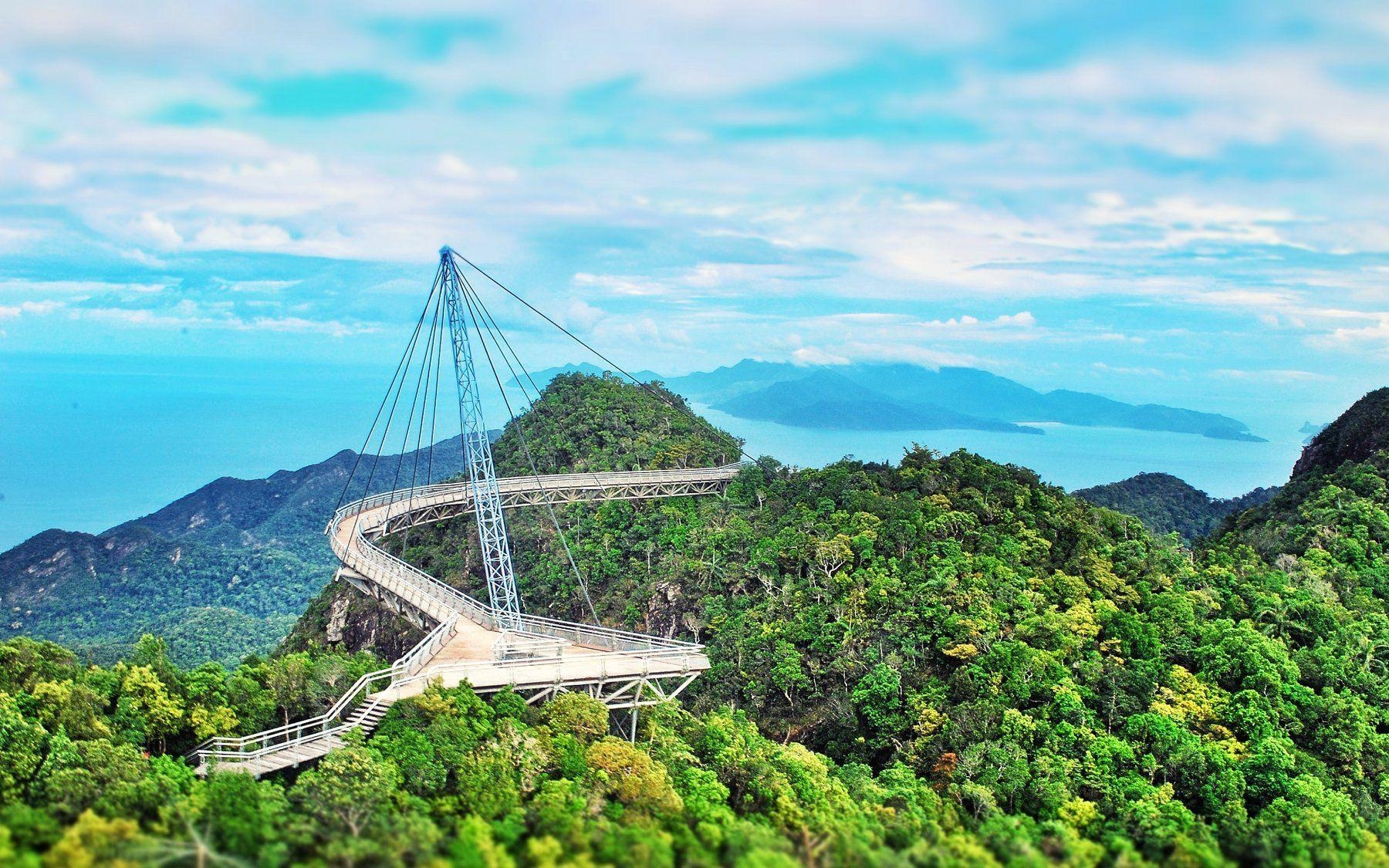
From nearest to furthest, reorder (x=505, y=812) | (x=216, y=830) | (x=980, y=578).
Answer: (x=216, y=830) < (x=505, y=812) < (x=980, y=578)

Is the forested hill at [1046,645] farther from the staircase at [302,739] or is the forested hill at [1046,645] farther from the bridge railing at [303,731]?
the staircase at [302,739]

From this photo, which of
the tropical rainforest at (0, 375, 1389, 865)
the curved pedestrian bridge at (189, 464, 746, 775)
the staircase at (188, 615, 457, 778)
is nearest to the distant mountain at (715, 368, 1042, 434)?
the tropical rainforest at (0, 375, 1389, 865)

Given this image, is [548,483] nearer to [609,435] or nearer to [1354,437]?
[609,435]

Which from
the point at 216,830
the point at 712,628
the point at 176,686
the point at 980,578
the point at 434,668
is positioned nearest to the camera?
the point at 216,830

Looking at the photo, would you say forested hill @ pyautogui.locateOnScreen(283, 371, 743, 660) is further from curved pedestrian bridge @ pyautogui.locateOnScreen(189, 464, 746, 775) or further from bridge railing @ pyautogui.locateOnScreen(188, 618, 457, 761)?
bridge railing @ pyautogui.locateOnScreen(188, 618, 457, 761)

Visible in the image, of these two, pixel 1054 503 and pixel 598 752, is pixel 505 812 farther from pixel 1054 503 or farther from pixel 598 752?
pixel 1054 503

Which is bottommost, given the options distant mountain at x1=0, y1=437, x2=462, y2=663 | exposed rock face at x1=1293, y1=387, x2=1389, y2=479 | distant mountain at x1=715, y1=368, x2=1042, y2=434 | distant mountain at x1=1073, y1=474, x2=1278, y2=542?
distant mountain at x1=0, y1=437, x2=462, y2=663

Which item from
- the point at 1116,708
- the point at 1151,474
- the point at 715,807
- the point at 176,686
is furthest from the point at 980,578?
the point at 1151,474
